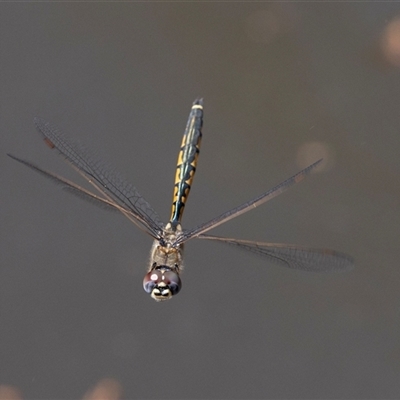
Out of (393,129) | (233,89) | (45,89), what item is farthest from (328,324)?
(45,89)

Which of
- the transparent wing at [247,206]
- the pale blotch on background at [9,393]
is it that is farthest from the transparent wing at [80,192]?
the pale blotch on background at [9,393]

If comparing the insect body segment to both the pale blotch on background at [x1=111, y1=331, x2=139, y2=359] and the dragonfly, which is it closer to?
the dragonfly

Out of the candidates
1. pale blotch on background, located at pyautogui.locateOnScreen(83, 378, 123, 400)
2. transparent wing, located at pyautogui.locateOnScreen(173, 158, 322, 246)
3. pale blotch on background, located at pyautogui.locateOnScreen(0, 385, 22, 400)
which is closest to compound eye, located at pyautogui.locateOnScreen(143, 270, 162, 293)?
transparent wing, located at pyautogui.locateOnScreen(173, 158, 322, 246)

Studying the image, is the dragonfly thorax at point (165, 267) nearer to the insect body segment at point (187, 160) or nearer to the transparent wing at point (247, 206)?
the transparent wing at point (247, 206)

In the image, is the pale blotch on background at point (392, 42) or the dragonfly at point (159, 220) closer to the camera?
the dragonfly at point (159, 220)

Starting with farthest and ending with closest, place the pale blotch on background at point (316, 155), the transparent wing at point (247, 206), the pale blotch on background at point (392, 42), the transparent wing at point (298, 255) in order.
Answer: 1. the pale blotch on background at point (392, 42)
2. the pale blotch on background at point (316, 155)
3. the transparent wing at point (247, 206)
4. the transparent wing at point (298, 255)
